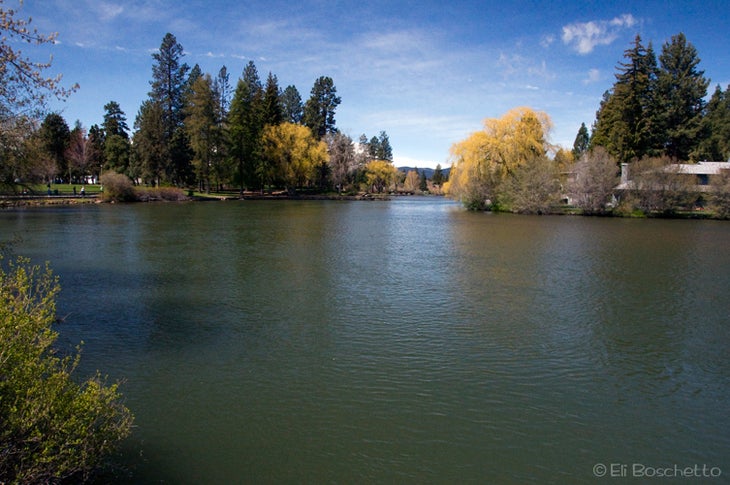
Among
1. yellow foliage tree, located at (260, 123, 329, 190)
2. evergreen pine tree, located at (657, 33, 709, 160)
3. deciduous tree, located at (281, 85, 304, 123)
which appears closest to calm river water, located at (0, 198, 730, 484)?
evergreen pine tree, located at (657, 33, 709, 160)

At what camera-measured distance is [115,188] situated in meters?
50.9

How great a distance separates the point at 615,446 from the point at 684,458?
75cm

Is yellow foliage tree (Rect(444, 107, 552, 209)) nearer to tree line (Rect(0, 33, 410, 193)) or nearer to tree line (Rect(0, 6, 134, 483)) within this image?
tree line (Rect(0, 33, 410, 193))

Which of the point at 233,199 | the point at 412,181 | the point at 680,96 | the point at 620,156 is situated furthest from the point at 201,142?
the point at 412,181

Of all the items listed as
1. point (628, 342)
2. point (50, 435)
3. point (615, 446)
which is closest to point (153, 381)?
point (50, 435)

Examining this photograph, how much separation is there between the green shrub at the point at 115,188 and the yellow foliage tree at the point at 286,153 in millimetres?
18716

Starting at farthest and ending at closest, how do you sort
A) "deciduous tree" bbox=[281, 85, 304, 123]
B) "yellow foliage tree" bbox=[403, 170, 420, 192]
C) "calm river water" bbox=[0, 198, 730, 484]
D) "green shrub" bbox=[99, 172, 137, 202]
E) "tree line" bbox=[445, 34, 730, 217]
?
"yellow foliage tree" bbox=[403, 170, 420, 192] → "deciduous tree" bbox=[281, 85, 304, 123] → "green shrub" bbox=[99, 172, 137, 202] → "tree line" bbox=[445, 34, 730, 217] → "calm river water" bbox=[0, 198, 730, 484]

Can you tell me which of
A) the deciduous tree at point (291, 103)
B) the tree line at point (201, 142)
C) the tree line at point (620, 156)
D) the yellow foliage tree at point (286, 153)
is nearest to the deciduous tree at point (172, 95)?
the tree line at point (201, 142)

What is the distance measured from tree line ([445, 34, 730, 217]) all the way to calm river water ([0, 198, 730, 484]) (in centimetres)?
Answer: 2595

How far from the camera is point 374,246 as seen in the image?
2205 centimetres

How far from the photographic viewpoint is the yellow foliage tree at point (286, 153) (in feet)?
218

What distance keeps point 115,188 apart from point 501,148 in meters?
40.7

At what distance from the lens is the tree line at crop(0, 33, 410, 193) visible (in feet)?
196

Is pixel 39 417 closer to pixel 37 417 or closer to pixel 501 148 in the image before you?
pixel 37 417
